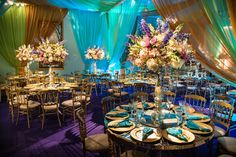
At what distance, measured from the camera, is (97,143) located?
2.45 m

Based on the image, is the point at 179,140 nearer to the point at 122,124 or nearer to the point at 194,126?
the point at 194,126

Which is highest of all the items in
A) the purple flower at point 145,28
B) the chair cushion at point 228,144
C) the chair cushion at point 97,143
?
the purple flower at point 145,28

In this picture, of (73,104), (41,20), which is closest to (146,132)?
(73,104)

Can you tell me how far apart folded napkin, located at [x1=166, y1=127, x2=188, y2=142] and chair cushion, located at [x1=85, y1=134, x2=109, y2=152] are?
0.88 meters

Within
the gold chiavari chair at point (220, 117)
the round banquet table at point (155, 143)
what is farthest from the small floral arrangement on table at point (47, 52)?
the gold chiavari chair at point (220, 117)

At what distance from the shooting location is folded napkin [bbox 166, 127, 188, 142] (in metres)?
1.83

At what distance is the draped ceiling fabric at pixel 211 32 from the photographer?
2.84m

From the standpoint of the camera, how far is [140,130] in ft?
6.71

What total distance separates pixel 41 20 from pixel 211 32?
7025 millimetres

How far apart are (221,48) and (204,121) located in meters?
1.38

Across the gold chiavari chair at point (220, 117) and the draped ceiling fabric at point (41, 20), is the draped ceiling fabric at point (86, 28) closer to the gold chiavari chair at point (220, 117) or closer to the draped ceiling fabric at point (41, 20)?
the draped ceiling fabric at point (41, 20)

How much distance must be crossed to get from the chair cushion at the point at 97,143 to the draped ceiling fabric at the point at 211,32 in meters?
2.29

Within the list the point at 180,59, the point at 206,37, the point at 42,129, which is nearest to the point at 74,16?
the point at 42,129

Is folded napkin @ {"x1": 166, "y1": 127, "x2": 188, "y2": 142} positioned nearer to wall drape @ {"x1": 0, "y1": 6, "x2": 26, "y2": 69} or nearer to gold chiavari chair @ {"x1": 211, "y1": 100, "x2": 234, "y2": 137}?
gold chiavari chair @ {"x1": 211, "y1": 100, "x2": 234, "y2": 137}
